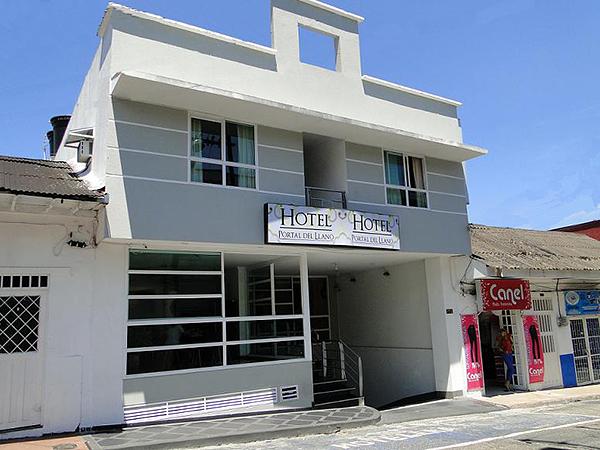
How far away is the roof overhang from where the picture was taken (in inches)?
384

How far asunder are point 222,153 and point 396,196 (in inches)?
188

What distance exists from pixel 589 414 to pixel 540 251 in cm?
679

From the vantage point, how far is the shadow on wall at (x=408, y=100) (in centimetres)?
1350

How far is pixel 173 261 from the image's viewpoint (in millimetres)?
10898

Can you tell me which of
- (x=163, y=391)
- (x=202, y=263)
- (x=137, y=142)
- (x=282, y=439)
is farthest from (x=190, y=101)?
(x=282, y=439)

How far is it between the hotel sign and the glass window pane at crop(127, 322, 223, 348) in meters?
2.17

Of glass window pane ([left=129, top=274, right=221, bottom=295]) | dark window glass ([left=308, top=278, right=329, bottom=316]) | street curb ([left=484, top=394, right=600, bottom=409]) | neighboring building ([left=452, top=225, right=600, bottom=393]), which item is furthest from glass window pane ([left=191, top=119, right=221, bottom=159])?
street curb ([left=484, top=394, right=600, bottom=409])

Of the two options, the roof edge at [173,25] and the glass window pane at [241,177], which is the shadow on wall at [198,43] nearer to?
the roof edge at [173,25]

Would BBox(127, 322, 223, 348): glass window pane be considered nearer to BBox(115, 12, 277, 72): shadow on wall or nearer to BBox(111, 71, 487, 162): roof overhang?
BBox(111, 71, 487, 162): roof overhang

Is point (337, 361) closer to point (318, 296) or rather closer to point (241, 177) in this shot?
point (318, 296)

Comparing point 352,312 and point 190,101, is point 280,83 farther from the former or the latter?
point 352,312

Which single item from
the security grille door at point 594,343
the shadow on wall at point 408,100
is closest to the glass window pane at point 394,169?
the shadow on wall at point 408,100

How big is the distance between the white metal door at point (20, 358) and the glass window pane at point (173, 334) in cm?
158

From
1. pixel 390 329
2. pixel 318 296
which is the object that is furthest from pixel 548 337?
pixel 318 296
